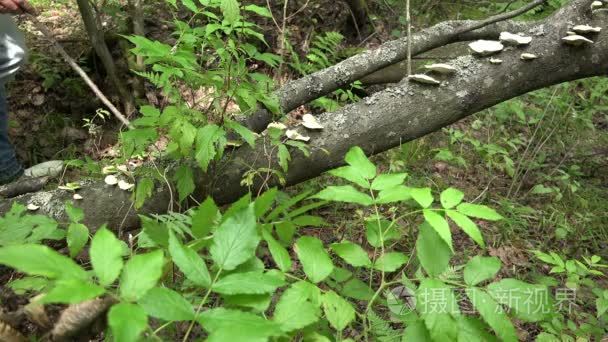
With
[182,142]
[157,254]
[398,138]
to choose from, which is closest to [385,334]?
[157,254]

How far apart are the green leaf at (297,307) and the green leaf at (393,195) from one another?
0.41 m

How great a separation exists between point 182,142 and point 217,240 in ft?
4.02

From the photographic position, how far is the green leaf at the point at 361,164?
173 cm

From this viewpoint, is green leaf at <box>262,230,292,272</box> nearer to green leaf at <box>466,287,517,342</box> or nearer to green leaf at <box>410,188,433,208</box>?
green leaf at <box>410,188,433,208</box>

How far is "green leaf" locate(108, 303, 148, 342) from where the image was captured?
3.00 ft

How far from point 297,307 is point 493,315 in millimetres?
626

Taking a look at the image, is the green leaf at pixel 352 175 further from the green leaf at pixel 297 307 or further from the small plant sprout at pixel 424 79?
the small plant sprout at pixel 424 79

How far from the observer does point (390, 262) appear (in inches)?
63.2

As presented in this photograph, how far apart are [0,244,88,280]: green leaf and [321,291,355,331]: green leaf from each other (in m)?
0.73

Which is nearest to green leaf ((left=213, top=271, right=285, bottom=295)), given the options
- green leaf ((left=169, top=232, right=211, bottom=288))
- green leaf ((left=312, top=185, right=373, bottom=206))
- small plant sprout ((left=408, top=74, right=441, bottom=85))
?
green leaf ((left=169, top=232, right=211, bottom=288))

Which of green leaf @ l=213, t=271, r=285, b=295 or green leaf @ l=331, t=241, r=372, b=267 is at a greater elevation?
green leaf @ l=213, t=271, r=285, b=295

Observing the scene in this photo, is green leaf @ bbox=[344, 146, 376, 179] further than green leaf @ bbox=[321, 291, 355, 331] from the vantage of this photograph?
Yes

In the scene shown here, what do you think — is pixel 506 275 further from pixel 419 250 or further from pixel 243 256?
pixel 243 256

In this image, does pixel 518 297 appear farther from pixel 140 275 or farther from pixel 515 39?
pixel 515 39
